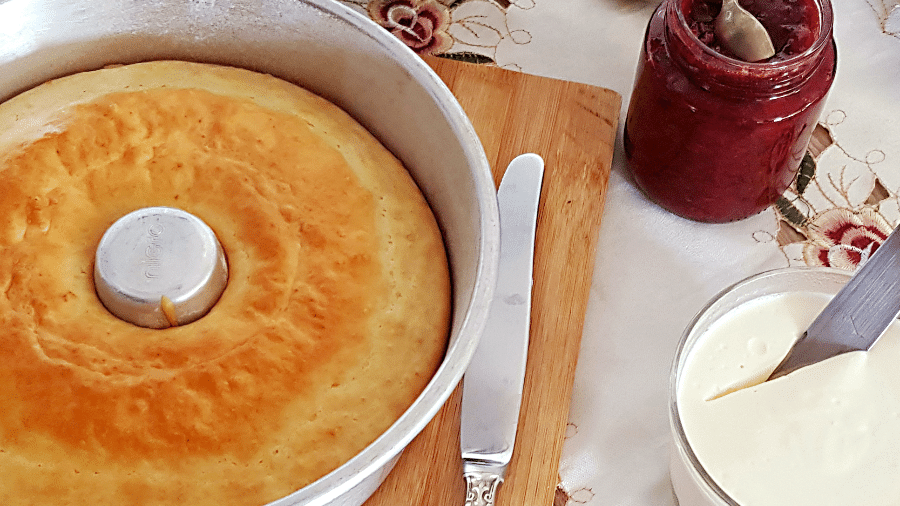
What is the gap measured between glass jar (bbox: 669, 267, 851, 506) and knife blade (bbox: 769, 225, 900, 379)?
7 cm

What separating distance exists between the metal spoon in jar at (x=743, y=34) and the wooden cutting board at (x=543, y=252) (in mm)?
307

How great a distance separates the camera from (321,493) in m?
0.87

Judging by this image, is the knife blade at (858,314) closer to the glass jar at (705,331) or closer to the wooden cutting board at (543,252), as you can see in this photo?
the glass jar at (705,331)

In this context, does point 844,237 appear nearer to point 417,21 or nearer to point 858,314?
point 858,314

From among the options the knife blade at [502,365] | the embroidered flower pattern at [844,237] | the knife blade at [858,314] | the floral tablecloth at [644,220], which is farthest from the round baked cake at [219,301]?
the embroidered flower pattern at [844,237]

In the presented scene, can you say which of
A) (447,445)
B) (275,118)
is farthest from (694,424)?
(275,118)

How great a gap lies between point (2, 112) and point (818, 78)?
117 cm

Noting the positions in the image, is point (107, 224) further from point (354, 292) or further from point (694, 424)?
point (694, 424)

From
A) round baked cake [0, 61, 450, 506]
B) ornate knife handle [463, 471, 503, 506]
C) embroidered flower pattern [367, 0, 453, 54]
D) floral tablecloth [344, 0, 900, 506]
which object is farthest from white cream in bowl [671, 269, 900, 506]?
embroidered flower pattern [367, 0, 453, 54]

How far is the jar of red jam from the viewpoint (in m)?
1.16

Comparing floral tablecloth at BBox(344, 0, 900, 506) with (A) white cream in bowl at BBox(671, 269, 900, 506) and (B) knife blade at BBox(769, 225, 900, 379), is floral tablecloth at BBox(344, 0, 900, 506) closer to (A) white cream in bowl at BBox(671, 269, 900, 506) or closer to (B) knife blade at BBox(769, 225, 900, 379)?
(A) white cream in bowl at BBox(671, 269, 900, 506)

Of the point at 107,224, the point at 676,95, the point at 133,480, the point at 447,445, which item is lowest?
the point at 447,445

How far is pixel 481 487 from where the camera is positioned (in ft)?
3.71

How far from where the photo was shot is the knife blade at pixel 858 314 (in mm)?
1069
